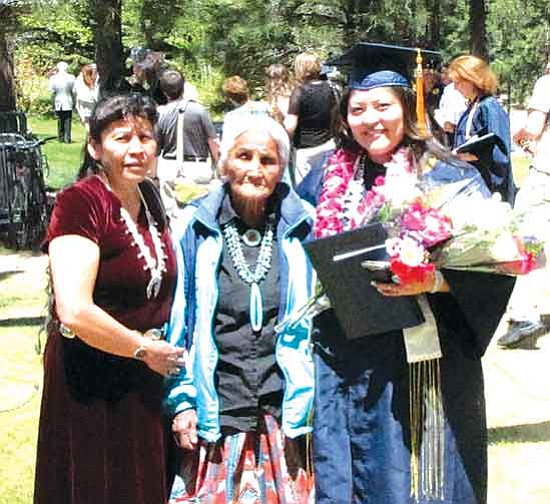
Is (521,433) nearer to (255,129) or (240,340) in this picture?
(240,340)

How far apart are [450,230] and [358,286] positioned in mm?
294

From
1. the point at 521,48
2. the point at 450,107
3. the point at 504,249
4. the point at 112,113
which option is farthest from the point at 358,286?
the point at 521,48

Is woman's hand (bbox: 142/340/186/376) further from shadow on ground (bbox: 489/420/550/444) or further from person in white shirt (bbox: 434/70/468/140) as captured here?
person in white shirt (bbox: 434/70/468/140)

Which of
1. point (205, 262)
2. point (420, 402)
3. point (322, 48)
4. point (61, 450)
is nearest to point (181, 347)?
point (205, 262)

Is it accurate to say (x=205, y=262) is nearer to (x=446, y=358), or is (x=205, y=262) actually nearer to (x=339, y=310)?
(x=339, y=310)

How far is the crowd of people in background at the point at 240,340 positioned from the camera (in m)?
2.74

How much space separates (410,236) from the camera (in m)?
2.51

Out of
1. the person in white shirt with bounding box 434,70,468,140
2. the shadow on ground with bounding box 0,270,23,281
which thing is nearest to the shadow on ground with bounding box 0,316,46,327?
the shadow on ground with bounding box 0,270,23,281

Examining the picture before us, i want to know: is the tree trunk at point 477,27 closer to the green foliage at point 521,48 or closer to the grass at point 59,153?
the grass at point 59,153

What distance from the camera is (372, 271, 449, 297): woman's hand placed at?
256 centimetres

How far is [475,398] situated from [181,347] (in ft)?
2.74

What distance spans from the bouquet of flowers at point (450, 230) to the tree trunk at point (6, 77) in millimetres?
8987

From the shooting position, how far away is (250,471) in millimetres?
2977

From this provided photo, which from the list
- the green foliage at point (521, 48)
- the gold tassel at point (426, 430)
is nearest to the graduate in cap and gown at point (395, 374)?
the gold tassel at point (426, 430)
